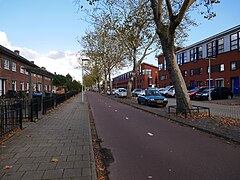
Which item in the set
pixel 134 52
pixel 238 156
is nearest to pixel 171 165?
pixel 238 156

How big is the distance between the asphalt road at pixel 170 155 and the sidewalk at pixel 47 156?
0.64 m

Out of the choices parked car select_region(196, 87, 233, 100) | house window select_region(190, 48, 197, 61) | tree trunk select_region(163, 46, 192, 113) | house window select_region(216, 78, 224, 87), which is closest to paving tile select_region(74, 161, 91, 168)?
tree trunk select_region(163, 46, 192, 113)

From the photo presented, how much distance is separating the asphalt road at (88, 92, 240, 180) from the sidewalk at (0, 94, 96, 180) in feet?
2.08

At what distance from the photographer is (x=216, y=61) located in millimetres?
36438

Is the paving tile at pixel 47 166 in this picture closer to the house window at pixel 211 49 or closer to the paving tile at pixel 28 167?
the paving tile at pixel 28 167

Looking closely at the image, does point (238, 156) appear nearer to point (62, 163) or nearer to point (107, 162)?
point (107, 162)

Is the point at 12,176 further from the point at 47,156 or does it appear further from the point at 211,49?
the point at 211,49

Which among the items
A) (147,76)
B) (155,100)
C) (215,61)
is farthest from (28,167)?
(147,76)

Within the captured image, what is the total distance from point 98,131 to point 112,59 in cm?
3181

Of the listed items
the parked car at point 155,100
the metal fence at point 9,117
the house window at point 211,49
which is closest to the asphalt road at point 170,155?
the metal fence at point 9,117

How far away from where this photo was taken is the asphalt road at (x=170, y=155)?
4.11 metres

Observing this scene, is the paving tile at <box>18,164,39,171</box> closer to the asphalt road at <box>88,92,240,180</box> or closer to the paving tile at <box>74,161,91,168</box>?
the paving tile at <box>74,161,91,168</box>

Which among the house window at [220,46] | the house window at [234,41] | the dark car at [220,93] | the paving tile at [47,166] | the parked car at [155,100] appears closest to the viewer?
the paving tile at [47,166]

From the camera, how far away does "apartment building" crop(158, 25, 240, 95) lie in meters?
32.0
